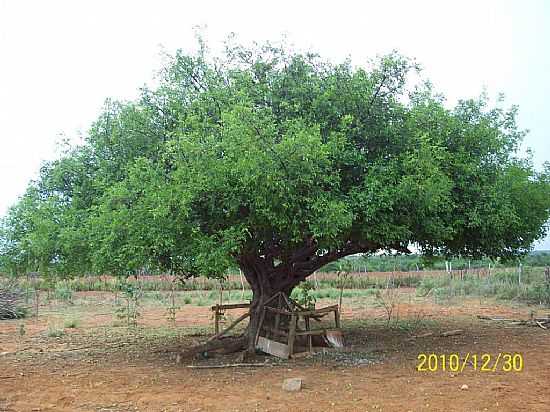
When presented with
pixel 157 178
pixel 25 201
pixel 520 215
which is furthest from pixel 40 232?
pixel 520 215

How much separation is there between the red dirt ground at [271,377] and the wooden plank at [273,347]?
343mm

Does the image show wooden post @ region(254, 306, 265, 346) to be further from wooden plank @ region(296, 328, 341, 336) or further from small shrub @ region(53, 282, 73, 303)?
small shrub @ region(53, 282, 73, 303)

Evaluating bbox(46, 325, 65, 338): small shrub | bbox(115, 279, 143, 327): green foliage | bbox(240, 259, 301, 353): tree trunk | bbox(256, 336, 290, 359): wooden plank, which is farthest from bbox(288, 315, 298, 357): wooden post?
bbox(46, 325, 65, 338): small shrub

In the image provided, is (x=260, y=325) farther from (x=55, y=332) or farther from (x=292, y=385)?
(x=55, y=332)

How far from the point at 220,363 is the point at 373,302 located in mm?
16470

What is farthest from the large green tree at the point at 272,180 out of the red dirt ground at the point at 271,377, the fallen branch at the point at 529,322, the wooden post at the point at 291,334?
the fallen branch at the point at 529,322

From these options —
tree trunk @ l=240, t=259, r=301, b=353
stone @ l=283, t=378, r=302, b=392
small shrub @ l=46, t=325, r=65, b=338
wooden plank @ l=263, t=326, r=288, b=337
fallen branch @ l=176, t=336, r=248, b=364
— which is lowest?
small shrub @ l=46, t=325, r=65, b=338

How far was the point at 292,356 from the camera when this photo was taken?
39.3ft

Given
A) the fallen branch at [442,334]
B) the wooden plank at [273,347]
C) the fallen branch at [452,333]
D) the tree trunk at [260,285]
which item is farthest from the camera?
the fallen branch at [452,333]

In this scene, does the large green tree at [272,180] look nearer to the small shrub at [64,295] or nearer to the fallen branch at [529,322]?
the fallen branch at [529,322]

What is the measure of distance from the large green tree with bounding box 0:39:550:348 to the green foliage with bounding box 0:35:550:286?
0.03 meters

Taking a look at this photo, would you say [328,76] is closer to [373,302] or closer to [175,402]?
[175,402]

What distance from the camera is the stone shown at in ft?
29.9

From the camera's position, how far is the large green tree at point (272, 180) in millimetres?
9188
